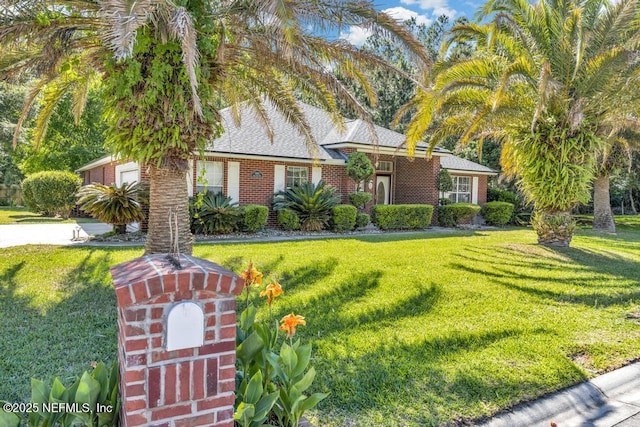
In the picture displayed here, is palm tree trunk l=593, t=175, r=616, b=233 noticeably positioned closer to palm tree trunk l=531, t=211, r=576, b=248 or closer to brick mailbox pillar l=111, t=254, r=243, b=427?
palm tree trunk l=531, t=211, r=576, b=248

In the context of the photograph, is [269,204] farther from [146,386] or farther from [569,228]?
[146,386]

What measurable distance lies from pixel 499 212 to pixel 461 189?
2174 mm

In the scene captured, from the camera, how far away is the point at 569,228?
11.5 m

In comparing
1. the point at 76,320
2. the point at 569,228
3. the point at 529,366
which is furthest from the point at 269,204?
the point at 529,366

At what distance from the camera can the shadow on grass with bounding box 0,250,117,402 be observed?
4.10m

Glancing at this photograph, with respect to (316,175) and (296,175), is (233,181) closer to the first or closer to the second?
(296,175)

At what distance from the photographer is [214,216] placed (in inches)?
538

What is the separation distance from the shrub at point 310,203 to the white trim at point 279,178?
0.44m

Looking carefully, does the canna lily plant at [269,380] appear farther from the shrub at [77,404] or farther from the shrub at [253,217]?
the shrub at [253,217]

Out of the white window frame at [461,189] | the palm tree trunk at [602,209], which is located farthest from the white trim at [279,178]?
the palm tree trunk at [602,209]

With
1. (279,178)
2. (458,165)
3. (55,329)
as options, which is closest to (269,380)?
(55,329)

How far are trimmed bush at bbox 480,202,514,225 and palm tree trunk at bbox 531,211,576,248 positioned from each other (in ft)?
31.5

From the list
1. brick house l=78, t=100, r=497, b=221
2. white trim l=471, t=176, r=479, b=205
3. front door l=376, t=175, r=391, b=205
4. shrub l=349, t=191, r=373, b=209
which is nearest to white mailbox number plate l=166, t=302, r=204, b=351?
brick house l=78, t=100, r=497, b=221

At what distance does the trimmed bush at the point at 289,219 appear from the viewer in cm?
1501
